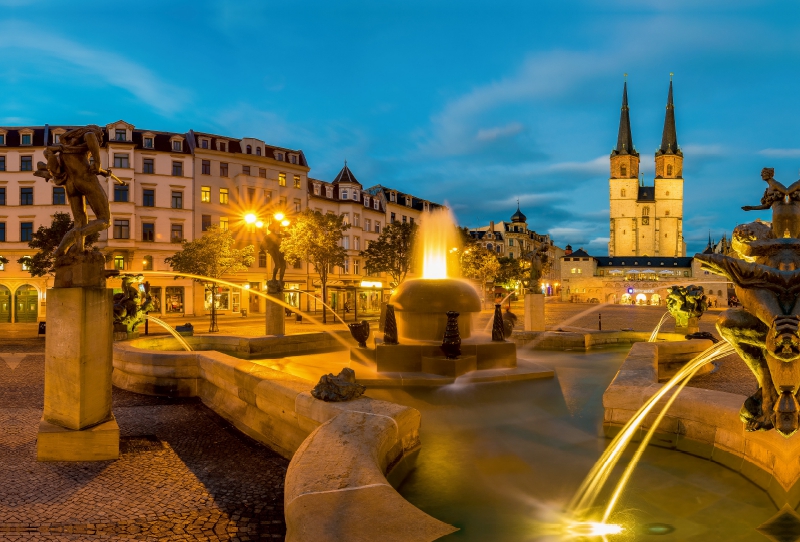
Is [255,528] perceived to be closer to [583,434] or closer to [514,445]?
[514,445]

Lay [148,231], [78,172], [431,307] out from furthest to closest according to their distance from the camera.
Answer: [148,231]
[431,307]
[78,172]

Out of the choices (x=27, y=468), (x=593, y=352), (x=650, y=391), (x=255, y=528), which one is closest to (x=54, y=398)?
(x=27, y=468)

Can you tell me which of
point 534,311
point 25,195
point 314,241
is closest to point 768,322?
point 534,311

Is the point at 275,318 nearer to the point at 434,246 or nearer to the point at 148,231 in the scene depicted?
the point at 434,246

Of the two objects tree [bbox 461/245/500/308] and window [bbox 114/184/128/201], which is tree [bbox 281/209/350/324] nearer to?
window [bbox 114/184/128/201]

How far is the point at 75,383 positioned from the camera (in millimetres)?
6289

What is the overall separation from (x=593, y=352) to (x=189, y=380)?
11577 mm

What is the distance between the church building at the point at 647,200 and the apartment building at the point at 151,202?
133 metres

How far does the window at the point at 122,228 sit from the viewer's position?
153 feet

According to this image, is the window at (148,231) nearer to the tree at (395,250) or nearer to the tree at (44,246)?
the tree at (44,246)

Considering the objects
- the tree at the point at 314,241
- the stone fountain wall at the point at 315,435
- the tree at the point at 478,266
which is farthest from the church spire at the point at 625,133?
the stone fountain wall at the point at 315,435

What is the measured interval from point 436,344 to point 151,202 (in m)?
45.6

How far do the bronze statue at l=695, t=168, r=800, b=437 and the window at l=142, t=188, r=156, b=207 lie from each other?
173ft

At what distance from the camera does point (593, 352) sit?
15.6m
